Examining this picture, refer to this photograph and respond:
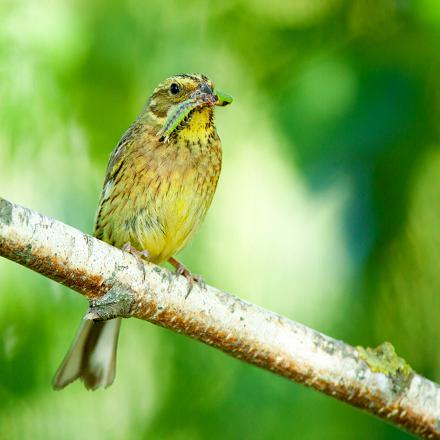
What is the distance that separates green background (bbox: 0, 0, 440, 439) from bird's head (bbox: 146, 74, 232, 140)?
97 mm

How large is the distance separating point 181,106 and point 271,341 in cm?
127

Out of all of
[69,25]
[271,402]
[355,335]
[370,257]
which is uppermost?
[69,25]

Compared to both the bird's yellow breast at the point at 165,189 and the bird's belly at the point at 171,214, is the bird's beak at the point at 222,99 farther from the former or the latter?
the bird's belly at the point at 171,214

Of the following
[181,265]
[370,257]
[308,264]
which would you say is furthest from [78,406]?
[370,257]

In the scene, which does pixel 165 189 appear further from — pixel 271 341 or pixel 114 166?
pixel 271 341

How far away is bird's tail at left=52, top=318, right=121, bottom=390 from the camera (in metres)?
3.72

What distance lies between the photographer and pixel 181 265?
3973 mm

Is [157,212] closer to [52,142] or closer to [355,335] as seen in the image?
[52,142]

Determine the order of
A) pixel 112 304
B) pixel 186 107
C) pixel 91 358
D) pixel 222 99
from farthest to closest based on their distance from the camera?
1. pixel 186 107
2. pixel 91 358
3. pixel 222 99
4. pixel 112 304

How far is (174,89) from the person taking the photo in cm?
412

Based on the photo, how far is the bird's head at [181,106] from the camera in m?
3.99

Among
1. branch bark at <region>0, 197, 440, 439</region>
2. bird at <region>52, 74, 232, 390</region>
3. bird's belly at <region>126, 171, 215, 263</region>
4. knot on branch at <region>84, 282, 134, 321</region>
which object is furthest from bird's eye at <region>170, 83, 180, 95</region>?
knot on branch at <region>84, 282, 134, 321</region>

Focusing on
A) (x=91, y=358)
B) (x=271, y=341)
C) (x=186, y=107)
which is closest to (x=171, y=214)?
(x=186, y=107)

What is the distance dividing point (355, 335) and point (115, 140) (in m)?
1.38
